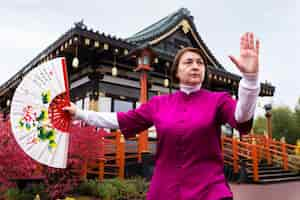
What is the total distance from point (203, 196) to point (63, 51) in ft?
26.9

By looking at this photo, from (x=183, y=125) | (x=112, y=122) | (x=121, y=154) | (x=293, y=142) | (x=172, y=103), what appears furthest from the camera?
(x=293, y=142)

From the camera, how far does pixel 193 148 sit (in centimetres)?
182

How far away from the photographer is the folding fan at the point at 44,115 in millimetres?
2410

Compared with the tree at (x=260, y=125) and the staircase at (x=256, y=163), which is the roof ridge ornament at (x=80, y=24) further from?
the tree at (x=260, y=125)

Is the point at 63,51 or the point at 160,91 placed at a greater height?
the point at 63,51

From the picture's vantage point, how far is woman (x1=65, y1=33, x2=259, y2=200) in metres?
1.59

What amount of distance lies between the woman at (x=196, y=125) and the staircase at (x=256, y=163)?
28.6 ft

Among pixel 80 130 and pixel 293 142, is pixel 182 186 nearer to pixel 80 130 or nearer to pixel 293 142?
pixel 80 130

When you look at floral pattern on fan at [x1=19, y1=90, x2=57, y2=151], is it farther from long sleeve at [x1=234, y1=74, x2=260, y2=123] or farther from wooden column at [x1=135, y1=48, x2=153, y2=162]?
wooden column at [x1=135, y1=48, x2=153, y2=162]

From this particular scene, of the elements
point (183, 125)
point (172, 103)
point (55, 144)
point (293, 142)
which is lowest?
point (293, 142)

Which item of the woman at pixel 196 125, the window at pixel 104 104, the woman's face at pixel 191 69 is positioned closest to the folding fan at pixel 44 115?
the woman at pixel 196 125

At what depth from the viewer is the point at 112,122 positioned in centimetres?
223

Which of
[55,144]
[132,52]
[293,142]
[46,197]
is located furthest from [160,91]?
[293,142]

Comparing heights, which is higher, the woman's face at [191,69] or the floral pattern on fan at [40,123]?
the woman's face at [191,69]
